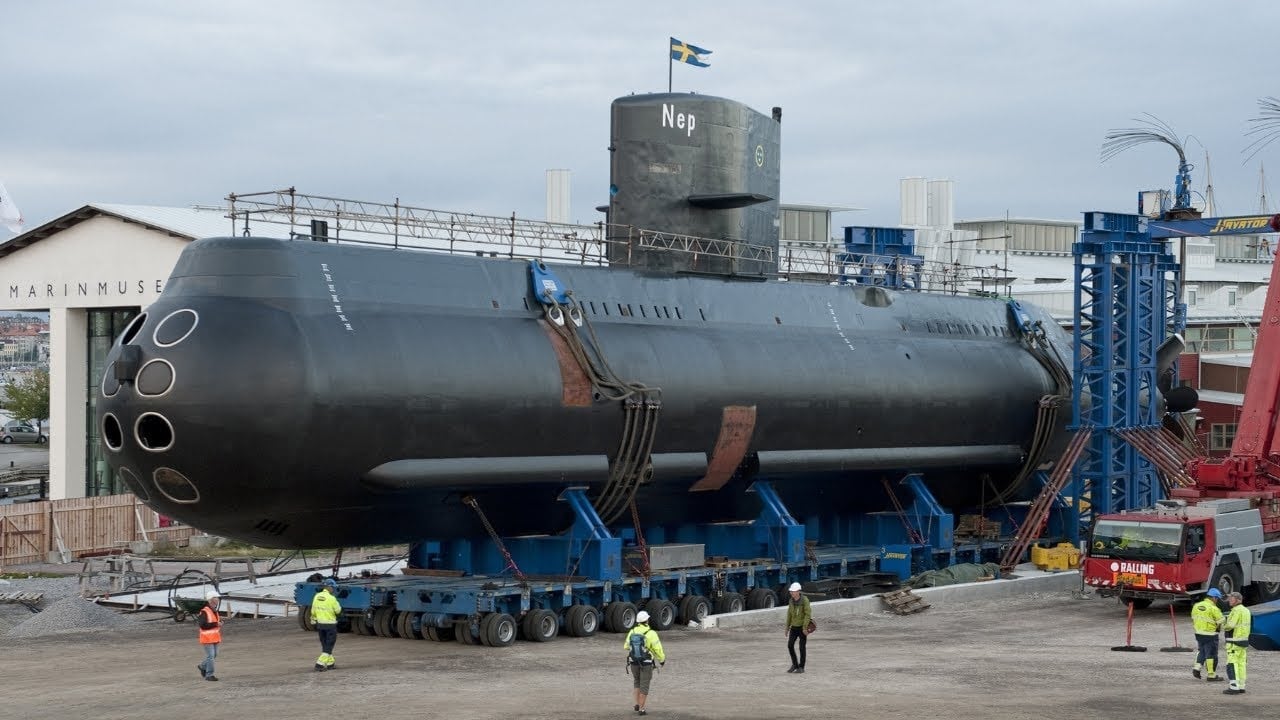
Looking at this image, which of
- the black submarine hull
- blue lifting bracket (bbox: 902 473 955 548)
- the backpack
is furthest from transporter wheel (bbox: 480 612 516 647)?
blue lifting bracket (bbox: 902 473 955 548)

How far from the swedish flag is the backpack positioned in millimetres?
16271

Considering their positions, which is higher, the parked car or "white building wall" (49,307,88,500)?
"white building wall" (49,307,88,500)

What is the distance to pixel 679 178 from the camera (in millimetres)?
31609

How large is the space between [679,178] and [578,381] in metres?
6.37

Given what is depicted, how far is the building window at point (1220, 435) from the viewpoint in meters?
54.1

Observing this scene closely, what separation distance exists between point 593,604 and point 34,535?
2069cm

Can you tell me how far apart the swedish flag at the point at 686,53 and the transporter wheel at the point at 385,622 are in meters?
12.8

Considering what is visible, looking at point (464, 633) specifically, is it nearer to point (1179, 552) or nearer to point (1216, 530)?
point (1179, 552)

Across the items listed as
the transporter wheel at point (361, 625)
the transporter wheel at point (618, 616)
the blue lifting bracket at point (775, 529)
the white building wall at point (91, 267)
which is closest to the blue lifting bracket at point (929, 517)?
the blue lifting bracket at point (775, 529)

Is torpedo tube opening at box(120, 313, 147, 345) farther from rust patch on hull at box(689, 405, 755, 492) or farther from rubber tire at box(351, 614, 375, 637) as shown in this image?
rust patch on hull at box(689, 405, 755, 492)

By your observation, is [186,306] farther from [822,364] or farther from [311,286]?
[822,364]

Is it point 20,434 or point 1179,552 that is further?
point 20,434

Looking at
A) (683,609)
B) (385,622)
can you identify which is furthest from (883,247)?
(385,622)

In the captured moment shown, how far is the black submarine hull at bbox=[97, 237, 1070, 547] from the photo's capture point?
23.3 meters
